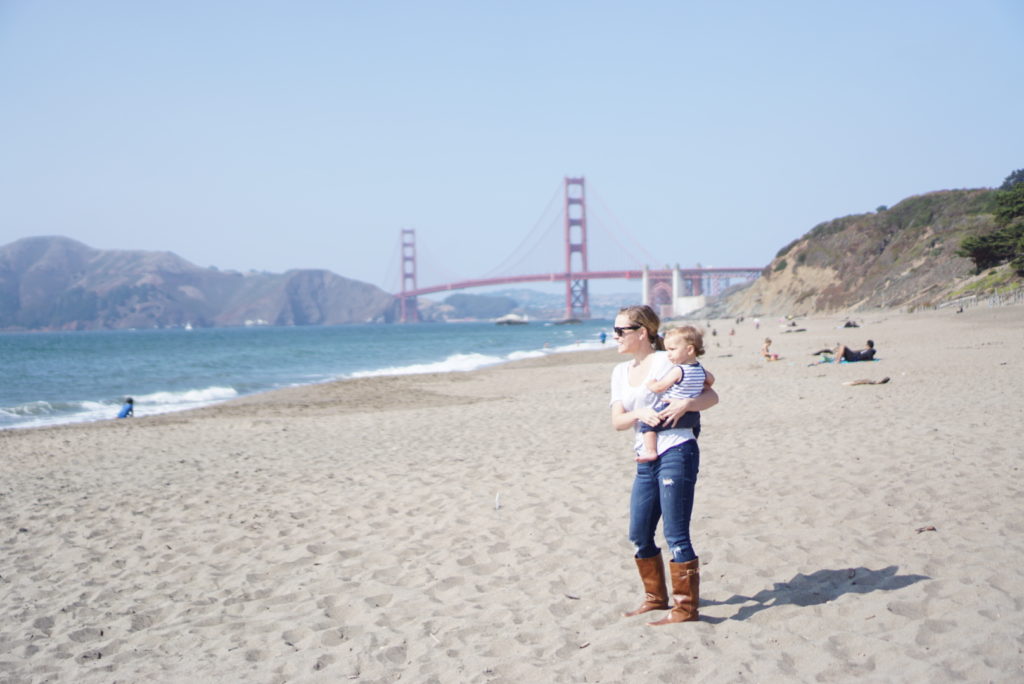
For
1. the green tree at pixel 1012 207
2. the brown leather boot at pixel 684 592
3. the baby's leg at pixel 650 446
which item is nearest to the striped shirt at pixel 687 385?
the baby's leg at pixel 650 446

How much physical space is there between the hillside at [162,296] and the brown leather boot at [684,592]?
6210 inches

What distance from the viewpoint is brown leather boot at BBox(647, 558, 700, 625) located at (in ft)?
10.5

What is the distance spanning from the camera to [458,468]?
7.04m

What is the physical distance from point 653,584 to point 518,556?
1197mm

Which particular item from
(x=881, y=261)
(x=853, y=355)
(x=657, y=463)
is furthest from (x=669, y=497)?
(x=881, y=261)

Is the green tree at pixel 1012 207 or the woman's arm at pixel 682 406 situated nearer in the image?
the woman's arm at pixel 682 406

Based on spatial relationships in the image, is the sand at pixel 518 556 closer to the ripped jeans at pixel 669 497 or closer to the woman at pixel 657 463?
the woman at pixel 657 463

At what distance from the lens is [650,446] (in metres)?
3.09

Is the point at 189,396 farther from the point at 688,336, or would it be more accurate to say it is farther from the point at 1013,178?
the point at 1013,178

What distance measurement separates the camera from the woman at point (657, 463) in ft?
10.1

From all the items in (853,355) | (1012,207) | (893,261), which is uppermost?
(1012,207)

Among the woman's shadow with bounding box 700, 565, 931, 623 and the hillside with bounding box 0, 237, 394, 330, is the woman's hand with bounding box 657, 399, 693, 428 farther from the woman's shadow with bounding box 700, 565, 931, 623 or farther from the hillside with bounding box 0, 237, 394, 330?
the hillside with bounding box 0, 237, 394, 330

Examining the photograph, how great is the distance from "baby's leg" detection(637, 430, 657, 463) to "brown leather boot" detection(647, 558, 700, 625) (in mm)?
473

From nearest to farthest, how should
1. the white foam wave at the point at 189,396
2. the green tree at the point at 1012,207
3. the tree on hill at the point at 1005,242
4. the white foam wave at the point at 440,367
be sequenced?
the white foam wave at the point at 189,396 → the white foam wave at the point at 440,367 → the tree on hill at the point at 1005,242 → the green tree at the point at 1012,207
